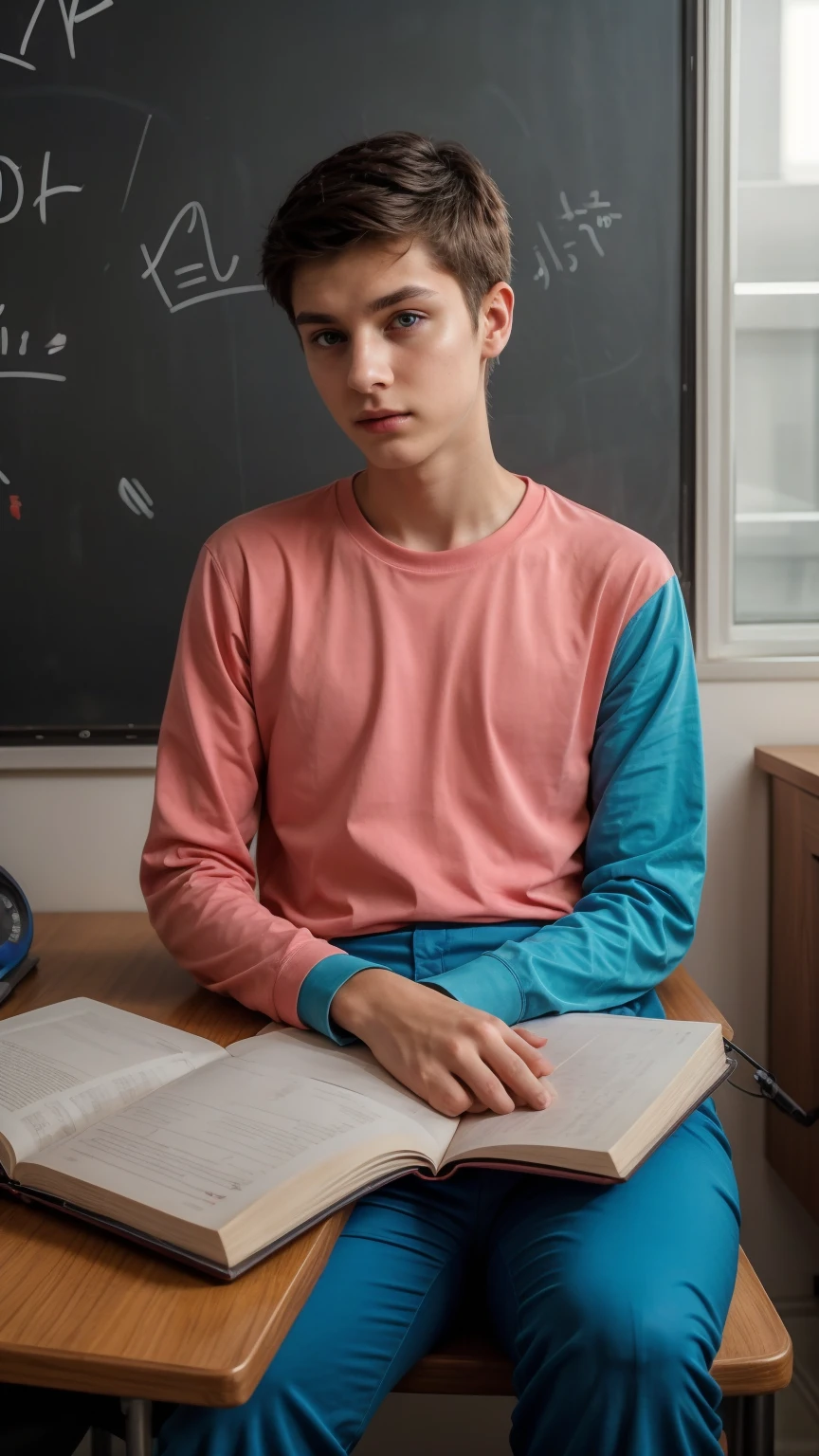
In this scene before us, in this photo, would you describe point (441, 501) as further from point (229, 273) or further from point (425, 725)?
point (229, 273)

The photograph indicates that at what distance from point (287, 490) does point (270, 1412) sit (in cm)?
110

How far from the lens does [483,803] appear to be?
3.84 ft

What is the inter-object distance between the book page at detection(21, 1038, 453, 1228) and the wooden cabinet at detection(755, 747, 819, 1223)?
804 mm

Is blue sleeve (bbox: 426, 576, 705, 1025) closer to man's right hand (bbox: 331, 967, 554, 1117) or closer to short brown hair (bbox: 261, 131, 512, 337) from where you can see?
man's right hand (bbox: 331, 967, 554, 1117)

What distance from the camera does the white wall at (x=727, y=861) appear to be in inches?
63.9

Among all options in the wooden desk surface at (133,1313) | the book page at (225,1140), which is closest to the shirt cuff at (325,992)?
the book page at (225,1140)

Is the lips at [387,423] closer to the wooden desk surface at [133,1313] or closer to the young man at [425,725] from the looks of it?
the young man at [425,725]

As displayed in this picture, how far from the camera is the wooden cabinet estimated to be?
4.85 ft

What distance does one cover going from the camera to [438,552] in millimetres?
1221

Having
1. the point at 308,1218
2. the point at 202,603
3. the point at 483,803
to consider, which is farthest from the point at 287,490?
the point at 308,1218

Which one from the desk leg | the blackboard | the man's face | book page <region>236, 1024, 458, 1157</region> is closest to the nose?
the man's face

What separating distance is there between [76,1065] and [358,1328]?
0.28 m

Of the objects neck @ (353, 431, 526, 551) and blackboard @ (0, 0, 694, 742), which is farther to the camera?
blackboard @ (0, 0, 694, 742)

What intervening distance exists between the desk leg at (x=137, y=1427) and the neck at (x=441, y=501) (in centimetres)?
81
